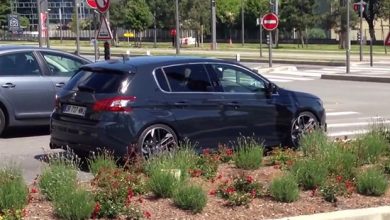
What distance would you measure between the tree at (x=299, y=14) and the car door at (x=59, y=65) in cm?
5989

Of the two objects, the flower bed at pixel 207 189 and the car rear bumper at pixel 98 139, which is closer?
the flower bed at pixel 207 189

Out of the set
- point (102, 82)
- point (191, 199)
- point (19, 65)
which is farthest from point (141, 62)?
point (19, 65)

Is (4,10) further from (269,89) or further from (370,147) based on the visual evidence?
(370,147)

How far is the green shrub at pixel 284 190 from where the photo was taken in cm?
798

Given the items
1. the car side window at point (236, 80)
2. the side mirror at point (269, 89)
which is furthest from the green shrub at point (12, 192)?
the side mirror at point (269, 89)

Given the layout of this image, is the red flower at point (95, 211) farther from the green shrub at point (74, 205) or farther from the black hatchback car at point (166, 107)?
the black hatchback car at point (166, 107)

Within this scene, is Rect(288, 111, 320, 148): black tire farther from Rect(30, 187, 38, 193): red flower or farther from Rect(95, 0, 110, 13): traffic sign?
Rect(95, 0, 110, 13): traffic sign

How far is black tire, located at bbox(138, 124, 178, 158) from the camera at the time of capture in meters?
10.4

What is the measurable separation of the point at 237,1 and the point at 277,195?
284 ft

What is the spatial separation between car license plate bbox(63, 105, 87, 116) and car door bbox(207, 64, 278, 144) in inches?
73.3

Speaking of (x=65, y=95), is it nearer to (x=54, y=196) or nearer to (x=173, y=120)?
(x=173, y=120)

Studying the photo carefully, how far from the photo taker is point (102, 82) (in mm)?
10727

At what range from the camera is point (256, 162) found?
9609 millimetres

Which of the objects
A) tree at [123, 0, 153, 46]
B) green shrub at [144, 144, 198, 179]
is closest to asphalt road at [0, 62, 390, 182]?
green shrub at [144, 144, 198, 179]
